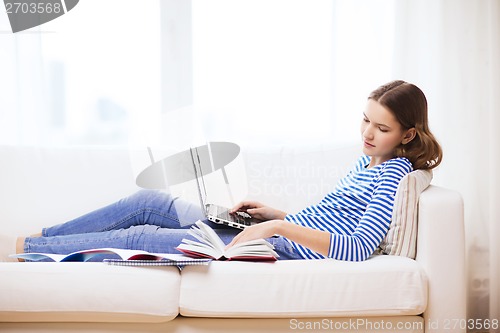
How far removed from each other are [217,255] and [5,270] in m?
0.62

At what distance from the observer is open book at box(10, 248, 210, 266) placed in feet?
6.15

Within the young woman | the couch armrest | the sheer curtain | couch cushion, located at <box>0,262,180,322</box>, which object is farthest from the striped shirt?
the sheer curtain

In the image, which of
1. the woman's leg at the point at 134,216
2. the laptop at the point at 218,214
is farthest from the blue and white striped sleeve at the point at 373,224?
the woman's leg at the point at 134,216

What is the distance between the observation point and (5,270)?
1865mm

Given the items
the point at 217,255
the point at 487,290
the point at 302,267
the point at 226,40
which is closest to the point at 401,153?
the point at 302,267

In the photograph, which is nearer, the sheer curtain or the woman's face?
the woman's face

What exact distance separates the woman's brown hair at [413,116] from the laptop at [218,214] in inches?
23.7

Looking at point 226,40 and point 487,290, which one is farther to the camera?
point 226,40

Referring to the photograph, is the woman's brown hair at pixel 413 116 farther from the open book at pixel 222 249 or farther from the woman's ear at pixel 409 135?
the open book at pixel 222 249

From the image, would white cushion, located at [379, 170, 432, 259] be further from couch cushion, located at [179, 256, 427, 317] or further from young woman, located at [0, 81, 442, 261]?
couch cushion, located at [179, 256, 427, 317]

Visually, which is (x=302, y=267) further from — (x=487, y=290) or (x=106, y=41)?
(x=106, y=41)

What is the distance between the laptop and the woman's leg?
87mm

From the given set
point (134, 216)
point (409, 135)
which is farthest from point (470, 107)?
point (134, 216)

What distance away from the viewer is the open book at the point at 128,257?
188cm
